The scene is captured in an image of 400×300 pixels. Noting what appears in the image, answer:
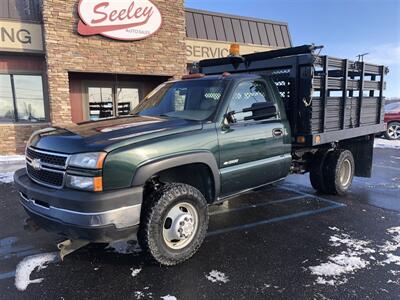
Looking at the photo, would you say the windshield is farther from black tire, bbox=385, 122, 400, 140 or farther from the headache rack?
black tire, bbox=385, 122, 400, 140

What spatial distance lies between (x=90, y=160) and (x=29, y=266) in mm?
1503

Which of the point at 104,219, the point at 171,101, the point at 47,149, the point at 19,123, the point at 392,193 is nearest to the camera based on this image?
the point at 104,219

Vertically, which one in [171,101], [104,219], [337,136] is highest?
[171,101]

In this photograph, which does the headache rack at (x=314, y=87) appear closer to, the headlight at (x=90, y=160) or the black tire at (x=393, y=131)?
the headlight at (x=90, y=160)

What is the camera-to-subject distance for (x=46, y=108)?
11.2m

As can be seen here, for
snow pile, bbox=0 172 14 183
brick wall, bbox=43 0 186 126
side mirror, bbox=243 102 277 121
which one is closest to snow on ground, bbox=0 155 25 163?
brick wall, bbox=43 0 186 126

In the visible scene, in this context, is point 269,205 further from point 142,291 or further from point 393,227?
point 142,291

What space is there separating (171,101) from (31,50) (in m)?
7.79

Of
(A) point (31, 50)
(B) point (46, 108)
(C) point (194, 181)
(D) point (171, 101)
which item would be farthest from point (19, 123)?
(C) point (194, 181)

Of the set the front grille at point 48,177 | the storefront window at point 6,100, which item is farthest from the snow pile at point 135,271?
the storefront window at point 6,100

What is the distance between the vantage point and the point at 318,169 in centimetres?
601

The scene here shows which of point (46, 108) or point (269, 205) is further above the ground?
point (46, 108)

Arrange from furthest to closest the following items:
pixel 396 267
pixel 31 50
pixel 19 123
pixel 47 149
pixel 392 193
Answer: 1. pixel 19 123
2. pixel 31 50
3. pixel 392 193
4. pixel 396 267
5. pixel 47 149

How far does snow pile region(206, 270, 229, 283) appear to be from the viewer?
3.27 meters
